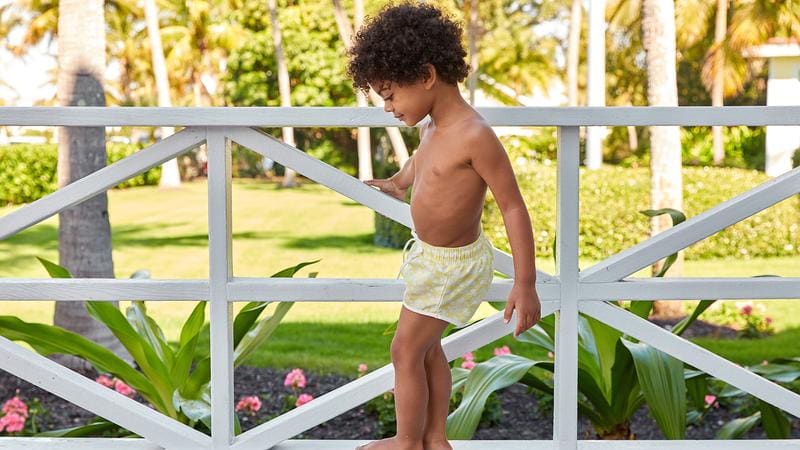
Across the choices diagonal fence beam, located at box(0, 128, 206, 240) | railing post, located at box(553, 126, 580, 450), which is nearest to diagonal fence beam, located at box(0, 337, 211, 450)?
diagonal fence beam, located at box(0, 128, 206, 240)

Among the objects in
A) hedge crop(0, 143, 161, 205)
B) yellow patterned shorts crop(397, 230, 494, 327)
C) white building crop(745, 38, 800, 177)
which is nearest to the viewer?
yellow patterned shorts crop(397, 230, 494, 327)

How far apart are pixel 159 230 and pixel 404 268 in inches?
517

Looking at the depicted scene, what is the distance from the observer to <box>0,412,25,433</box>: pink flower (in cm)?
386

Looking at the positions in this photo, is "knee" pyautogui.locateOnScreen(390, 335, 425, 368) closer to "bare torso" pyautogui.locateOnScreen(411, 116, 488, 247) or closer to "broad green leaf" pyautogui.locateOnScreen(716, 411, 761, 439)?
"bare torso" pyautogui.locateOnScreen(411, 116, 488, 247)

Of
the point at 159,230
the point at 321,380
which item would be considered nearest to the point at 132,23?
the point at 159,230

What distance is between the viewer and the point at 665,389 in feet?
10.0

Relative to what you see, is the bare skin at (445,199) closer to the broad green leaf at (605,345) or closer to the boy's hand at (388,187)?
the boy's hand at (388,187)

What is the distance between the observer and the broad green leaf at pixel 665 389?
3041mm

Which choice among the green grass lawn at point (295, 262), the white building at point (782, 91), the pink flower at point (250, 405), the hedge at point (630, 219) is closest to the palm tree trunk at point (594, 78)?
the white building at point (782, 91)

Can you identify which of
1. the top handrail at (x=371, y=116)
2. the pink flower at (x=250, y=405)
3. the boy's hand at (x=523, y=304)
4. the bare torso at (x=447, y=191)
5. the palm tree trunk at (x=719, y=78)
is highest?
the palm tree trunk at (x=719, y=78)

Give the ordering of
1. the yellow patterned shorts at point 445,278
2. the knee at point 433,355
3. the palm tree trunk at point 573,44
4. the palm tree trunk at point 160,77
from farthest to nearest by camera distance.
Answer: the palm tree trunk at point 160,77
the palm tree trunk at point 573,44
the knee at point 433,355
the yellow patterned shorts at point 445,278

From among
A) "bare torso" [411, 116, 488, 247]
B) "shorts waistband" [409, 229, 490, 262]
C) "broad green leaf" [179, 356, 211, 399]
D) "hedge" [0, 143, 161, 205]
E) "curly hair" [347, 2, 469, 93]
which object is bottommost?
"broad green leaf" [179, 356, 211, 399]

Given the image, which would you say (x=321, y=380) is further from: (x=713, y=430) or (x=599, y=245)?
(x=599, y=245)

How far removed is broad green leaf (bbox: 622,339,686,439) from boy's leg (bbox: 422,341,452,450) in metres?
0.96
